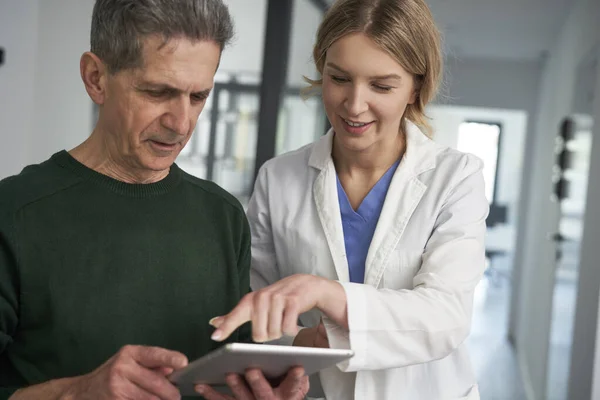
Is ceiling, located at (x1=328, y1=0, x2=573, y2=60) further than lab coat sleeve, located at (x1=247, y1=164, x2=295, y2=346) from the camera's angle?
Yes

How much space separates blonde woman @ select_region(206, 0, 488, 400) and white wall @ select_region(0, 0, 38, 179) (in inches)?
94.2

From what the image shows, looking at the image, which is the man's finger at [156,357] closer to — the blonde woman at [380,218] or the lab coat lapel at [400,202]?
the blonde woman at [380,218]

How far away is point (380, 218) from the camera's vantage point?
5.26ft

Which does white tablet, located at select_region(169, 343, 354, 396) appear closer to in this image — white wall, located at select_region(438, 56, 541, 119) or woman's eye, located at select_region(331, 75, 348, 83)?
woman's eye, located at select_region(331, 75, 348, 83)

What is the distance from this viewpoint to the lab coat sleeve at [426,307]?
1.37 metres

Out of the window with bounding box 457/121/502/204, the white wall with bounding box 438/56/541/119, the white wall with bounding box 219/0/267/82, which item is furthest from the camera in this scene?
the window with bounding box 457/121/502/204

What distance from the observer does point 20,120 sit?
149 inches

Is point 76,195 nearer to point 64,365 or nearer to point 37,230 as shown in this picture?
point 37,230

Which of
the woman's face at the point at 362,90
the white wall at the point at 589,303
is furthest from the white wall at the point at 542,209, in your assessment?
the woman's face at the point at 362,90

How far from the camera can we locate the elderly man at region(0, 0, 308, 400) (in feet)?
3.95

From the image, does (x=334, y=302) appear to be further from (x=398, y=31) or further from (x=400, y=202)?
(x=398, y=31)

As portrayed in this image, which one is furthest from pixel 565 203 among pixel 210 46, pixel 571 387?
pixel 210 46

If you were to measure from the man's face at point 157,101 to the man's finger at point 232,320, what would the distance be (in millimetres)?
314

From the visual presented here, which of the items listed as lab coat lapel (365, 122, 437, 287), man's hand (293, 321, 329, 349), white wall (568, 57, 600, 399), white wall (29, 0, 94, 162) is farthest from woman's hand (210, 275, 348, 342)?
white wall (29, 0, 94, 162)
